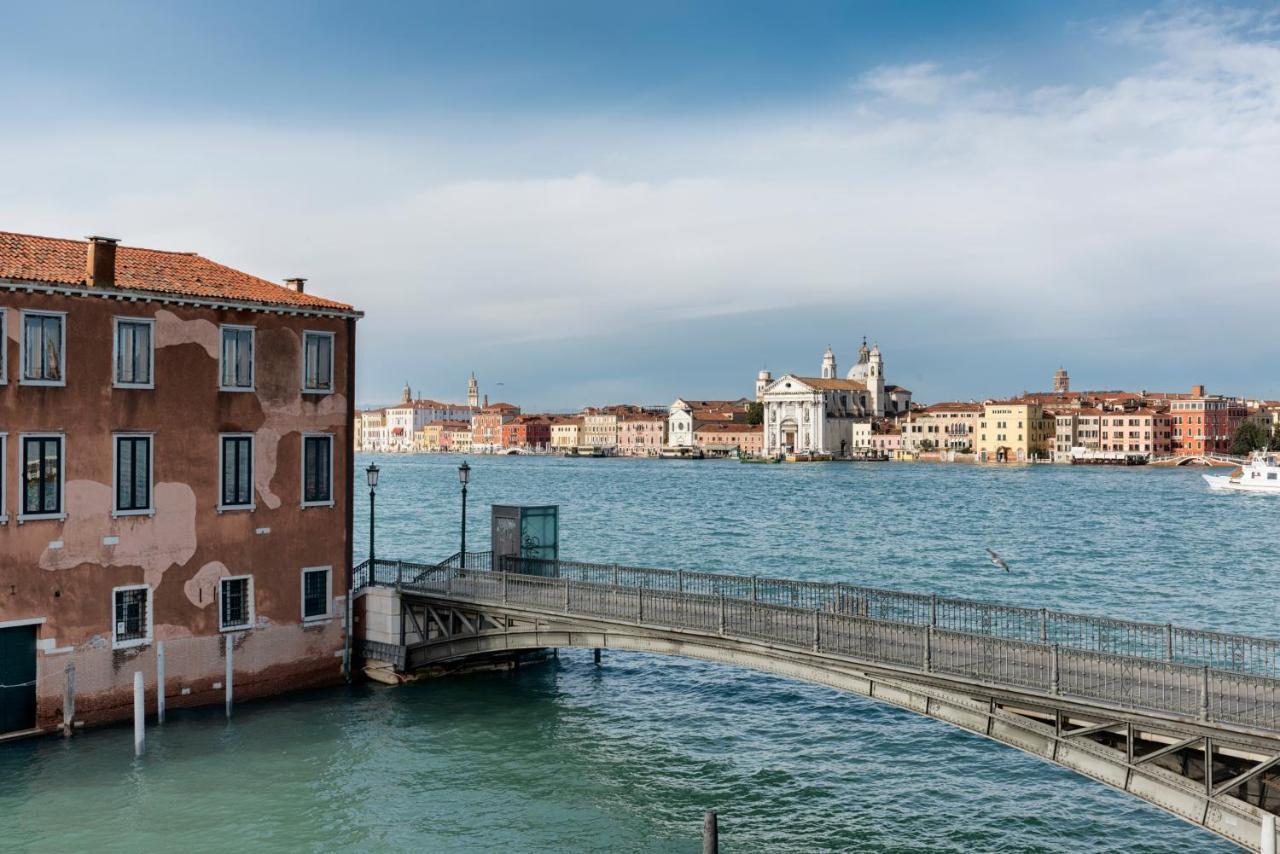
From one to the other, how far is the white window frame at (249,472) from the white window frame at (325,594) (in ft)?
6.92

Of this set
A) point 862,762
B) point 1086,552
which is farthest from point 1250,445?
point 862,762

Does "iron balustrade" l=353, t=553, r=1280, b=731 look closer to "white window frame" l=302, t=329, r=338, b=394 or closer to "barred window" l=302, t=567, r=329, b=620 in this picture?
"barred window" l=302, t=567, r=329, b=620

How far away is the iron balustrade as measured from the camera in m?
16.8

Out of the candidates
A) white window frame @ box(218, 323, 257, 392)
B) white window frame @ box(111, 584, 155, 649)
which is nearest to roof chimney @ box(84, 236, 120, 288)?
white window frame @ box(218, 323, 257, 392)

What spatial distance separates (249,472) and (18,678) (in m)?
6.36

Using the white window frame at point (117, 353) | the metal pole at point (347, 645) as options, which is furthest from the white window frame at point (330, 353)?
the metal pole at point (347, 645)

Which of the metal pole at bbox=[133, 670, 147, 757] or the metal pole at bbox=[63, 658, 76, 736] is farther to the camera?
the metal pole at bbox=[63, 658, 76, 736]

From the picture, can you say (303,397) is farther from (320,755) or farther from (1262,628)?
(1262,628)

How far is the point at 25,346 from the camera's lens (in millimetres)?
22562

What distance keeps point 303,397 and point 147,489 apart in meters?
4.32

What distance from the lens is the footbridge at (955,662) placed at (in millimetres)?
15930

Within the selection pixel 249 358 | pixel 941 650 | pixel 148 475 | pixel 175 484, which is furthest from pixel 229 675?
pixel 941 650

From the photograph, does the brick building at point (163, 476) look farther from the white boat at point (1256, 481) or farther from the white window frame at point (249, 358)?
the white boat at point (1256, 481)

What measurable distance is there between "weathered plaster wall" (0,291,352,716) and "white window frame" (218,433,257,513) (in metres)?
0.11
